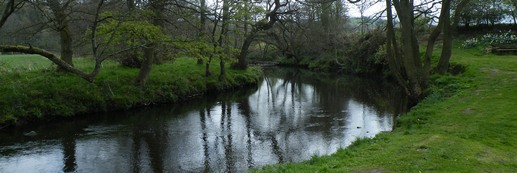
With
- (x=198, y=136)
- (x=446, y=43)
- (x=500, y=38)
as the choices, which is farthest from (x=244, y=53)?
(x=500, y=38)

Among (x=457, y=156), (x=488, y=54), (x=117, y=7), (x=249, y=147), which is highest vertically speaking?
(x=117, y=7)

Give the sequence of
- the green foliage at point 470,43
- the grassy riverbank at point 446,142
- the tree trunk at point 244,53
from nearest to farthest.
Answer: the grassy riverbank at point 446,142, the tree trunk at point 244,53, the green foliage at point 470,43

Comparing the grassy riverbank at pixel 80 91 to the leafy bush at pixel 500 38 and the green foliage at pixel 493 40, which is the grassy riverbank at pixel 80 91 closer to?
the green foliage at pixel 493 40

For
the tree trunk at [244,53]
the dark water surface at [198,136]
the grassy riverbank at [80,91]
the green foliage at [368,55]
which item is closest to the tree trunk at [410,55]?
the dark water surface at [198,136]

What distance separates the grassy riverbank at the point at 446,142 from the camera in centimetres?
766

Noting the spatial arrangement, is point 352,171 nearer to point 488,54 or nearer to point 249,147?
point 249,147

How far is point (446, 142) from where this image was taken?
9242 mm

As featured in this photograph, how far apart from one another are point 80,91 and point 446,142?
51.9 ft

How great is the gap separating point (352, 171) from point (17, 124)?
13.8m

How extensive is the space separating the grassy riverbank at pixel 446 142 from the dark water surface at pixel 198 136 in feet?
7.33

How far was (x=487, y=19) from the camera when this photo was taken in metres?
40.4

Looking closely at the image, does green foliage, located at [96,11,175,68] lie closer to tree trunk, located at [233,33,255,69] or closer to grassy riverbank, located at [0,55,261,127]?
grassy riverbank, located at [0,55,261,127]

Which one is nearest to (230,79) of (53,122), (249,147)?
(53,122)

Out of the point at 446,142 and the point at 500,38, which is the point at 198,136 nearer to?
the point at 446,142
